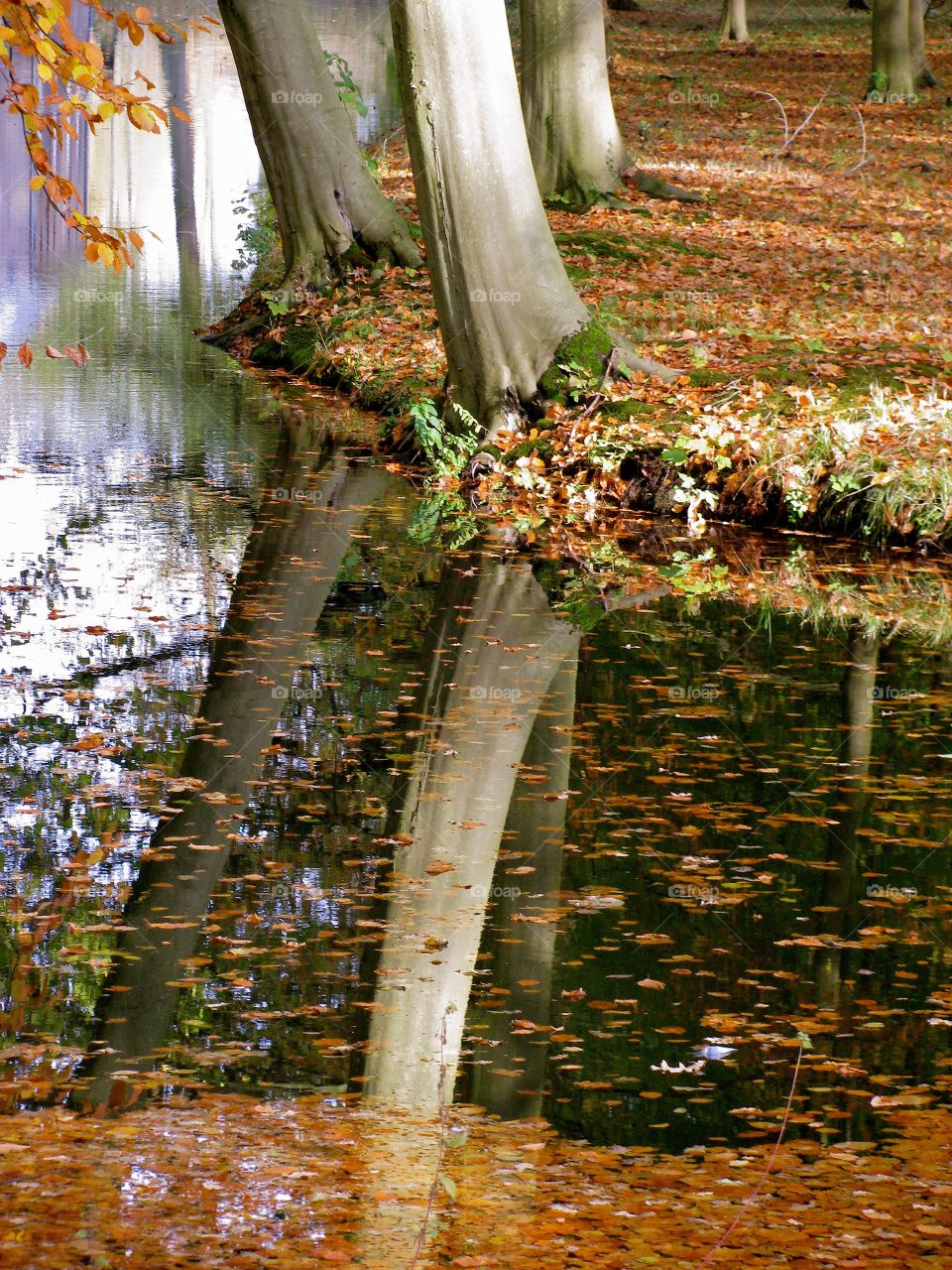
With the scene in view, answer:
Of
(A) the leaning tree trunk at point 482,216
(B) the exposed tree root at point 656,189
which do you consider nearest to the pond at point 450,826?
(A) the leaning tree trunk at point 482,216

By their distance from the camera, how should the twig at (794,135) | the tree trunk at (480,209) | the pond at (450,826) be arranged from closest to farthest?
the pond at (450,826), the tree trunk at (480,209), the twig at (794,135)

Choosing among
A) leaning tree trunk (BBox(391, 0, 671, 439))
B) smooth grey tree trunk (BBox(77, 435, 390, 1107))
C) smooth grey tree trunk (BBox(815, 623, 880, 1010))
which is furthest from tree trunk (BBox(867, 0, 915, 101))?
smooth grey tree trunk (BBox(815, 623, 880, 1010))

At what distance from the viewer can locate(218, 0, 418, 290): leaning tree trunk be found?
17812mm

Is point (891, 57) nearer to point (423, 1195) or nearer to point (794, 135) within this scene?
point (794, 135)

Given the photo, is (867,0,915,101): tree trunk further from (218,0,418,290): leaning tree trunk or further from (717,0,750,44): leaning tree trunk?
(218,0,418,290): leaning tree trunk

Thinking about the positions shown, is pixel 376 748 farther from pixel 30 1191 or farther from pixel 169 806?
pixel 30 1191

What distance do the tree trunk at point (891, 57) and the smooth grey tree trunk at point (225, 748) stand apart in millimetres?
20832

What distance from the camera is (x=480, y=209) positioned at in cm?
1240

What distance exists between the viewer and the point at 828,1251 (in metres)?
3.68

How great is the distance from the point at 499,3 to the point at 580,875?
8.22m

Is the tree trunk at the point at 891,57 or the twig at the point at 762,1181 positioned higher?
the tree trunk at the point at 891,57

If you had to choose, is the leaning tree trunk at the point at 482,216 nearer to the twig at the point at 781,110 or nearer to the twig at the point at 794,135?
the twig at the point at 794,135

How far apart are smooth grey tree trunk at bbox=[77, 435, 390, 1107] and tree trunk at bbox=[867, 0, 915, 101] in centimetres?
2083

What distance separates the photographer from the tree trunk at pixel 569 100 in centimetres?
1983
